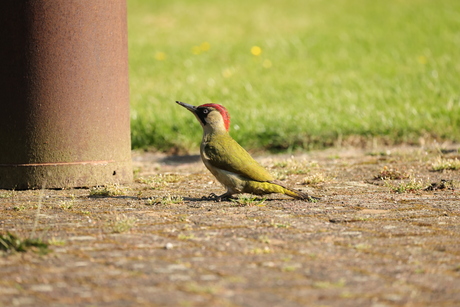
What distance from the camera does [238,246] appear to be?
134 inches

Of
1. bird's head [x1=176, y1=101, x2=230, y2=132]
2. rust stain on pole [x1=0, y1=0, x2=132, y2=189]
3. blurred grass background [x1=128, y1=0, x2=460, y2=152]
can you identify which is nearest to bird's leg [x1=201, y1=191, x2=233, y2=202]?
→ bird's head [x1=176, y1=101, x2=230, y2=132]

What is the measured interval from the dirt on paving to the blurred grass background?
226 centimetres

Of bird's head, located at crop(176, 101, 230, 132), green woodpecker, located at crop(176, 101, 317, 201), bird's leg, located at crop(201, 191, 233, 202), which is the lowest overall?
bird's leg, located at crop(201, 191, 233, 202)

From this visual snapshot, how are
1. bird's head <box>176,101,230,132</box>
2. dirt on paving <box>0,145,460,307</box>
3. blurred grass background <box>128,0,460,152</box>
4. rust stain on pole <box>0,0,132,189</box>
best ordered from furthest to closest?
blurred grass background <box>128,0,460,152</box>, rust stain on pole <box>0,0,132,189</box>, bird's head <box>176,101,230,132</box>, dirt on paving <box>0,145,460,307</box>

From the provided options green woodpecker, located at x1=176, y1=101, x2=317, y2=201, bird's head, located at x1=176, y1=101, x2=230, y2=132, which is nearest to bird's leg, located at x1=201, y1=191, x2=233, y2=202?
green woodpecker, located at x1=176, y1=101, x2=317, y2=201

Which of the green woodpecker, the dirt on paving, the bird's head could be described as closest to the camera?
the dirt on paving

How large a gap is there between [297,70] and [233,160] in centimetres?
853

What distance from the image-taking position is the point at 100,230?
3.79 m

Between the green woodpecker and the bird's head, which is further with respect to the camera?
the bird's head

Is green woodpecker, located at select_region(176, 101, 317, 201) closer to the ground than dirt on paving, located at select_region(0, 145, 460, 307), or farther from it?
farther from it

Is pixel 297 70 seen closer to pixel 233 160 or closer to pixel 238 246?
pixel 233 160

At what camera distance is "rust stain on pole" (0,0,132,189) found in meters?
5.43

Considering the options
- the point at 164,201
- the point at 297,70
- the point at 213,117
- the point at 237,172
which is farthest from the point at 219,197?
the point at 297,70

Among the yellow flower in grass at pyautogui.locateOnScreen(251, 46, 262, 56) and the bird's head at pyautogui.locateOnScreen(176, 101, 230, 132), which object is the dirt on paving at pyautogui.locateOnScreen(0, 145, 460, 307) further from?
the yellow flower in grass at pyautogui.locateOnScreen(251, 46, 262, 56)
